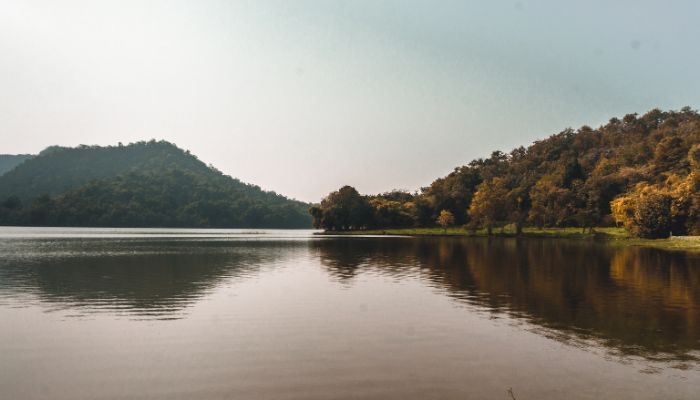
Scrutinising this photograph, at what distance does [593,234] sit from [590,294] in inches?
3446

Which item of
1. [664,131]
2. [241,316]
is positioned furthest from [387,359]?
[664,131]

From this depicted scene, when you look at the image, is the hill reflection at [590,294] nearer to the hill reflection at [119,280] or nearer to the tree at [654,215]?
the hill reflection at [119,280]

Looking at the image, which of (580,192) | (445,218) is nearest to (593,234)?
(580,192)

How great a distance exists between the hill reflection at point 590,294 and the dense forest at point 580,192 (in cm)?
4187

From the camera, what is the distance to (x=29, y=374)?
12.4 m

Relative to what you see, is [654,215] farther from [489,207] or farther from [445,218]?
[445,218]

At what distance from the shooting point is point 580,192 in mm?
123562

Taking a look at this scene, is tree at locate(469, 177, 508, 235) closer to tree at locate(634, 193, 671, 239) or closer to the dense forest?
the dense forest

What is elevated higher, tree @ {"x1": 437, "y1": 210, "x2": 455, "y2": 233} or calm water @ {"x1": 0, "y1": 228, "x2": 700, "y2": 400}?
tree @ {"x1": 437, "y1": 210, "x2": 455, "y2": 233}

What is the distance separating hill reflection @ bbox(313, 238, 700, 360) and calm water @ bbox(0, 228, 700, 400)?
140 mm

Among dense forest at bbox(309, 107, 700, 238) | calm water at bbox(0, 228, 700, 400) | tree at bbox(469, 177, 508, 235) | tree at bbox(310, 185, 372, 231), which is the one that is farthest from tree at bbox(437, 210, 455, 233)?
calm water at bbox(0, 228, 700, 400)

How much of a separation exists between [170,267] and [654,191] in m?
84.7

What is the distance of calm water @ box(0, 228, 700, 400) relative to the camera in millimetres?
11594

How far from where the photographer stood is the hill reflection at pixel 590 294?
55.7ft
